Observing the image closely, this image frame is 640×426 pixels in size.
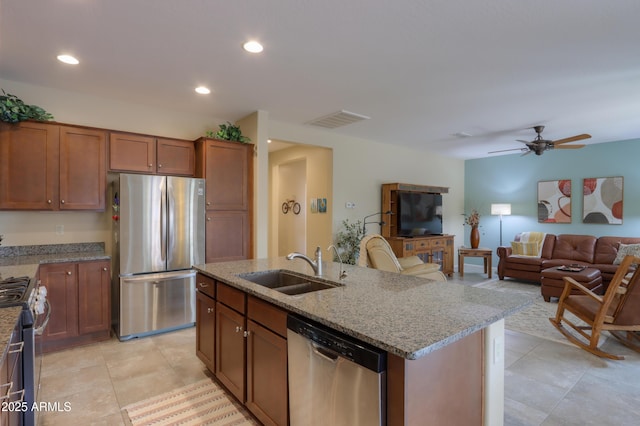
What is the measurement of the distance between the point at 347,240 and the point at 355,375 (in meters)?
4.42

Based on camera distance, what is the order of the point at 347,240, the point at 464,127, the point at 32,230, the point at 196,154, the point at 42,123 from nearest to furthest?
the point at 42,123
the point at 32,230
the point at 196,154
the point at 464,127
the point at 347,240

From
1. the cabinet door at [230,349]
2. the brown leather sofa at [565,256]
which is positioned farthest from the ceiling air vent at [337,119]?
the brown leather sofa at [565,256]

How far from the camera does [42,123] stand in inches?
127

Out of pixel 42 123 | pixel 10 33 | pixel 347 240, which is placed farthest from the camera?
pixel 347 240

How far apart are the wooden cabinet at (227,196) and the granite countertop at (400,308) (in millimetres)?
1752

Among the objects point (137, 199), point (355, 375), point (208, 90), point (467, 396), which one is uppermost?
point (208, 90)

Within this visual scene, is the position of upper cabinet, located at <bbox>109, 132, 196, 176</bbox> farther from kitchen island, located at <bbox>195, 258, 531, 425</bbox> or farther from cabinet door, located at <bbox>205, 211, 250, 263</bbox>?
kitchen island, located at <bbox>195, 258, 531, 425</bbox>

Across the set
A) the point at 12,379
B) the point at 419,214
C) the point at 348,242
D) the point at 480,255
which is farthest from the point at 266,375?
the point at 480,255

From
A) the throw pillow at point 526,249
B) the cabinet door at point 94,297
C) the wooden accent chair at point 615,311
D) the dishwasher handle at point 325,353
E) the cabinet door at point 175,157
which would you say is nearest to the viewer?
the dishwasher handle at point 325,353

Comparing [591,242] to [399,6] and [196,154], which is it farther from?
[196,154]

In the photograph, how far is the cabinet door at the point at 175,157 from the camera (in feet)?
12.8

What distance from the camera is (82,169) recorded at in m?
3.44

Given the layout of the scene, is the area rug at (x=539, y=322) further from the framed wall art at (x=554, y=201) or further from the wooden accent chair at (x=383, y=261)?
the framed wall art at (x=554, y=201)

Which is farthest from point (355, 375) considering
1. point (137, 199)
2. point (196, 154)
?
point (196, 154)
